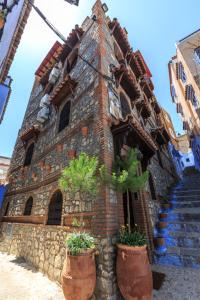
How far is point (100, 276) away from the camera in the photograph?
3.36 metres

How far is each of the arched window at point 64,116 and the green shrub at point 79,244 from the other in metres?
4.77

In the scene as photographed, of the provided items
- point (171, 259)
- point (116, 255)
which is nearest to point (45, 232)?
point (116, 255)

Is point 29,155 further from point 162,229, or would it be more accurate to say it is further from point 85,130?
point 162,229

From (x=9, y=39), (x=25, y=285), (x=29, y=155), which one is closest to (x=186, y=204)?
(x=25, y=285)

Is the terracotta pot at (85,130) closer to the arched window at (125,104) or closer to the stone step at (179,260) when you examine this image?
the arched window at (125,104)

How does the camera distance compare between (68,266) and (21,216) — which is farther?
(21,216)

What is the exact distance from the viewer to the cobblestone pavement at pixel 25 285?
3604mm

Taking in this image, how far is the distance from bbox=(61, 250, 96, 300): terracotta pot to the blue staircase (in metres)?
2.74

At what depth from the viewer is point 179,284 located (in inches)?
144

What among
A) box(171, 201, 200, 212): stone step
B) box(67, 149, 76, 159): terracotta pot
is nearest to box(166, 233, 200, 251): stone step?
box(171, 201, 200, 212): stone step

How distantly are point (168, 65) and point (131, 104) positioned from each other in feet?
46.7

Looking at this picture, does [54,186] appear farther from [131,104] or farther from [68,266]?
[131,104]

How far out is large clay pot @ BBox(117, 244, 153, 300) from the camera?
3041mm

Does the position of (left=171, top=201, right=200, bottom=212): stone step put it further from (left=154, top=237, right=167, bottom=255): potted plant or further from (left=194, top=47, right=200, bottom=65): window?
(left=194, top=47, right=200, bottom=65): window
